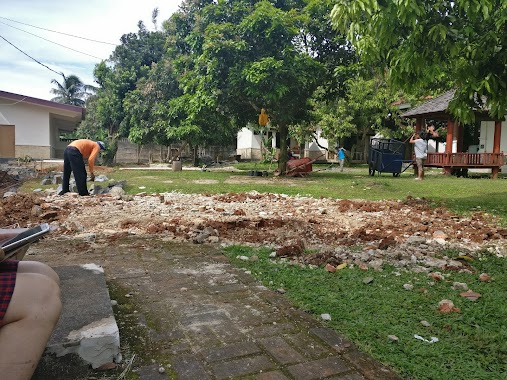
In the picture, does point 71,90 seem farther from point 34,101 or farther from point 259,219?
point 259,219

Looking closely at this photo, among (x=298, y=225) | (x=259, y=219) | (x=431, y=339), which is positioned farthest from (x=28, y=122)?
(x=431, y=339)

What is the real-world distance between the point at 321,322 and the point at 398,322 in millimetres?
515

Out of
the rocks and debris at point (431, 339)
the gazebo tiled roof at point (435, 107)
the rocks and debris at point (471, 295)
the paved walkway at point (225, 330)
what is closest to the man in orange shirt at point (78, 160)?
the paved walkway at point (225, 330)

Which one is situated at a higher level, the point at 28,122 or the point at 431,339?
the point at 28,122

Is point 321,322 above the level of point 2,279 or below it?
below

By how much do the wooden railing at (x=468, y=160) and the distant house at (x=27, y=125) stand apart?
1805 cm

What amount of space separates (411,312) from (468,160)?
1662 centimetres

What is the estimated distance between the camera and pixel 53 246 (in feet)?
15.6

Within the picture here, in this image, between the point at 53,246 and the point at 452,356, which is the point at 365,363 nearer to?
the point at 452,356

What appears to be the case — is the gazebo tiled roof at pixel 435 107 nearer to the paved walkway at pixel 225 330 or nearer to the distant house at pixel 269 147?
the distant house at pixel 269 147

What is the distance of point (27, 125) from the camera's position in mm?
21641

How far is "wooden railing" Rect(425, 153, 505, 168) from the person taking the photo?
16922 mm

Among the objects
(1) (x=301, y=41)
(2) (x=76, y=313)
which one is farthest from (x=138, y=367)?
(1) (x=301, y=41)

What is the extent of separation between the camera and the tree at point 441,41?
534cm
